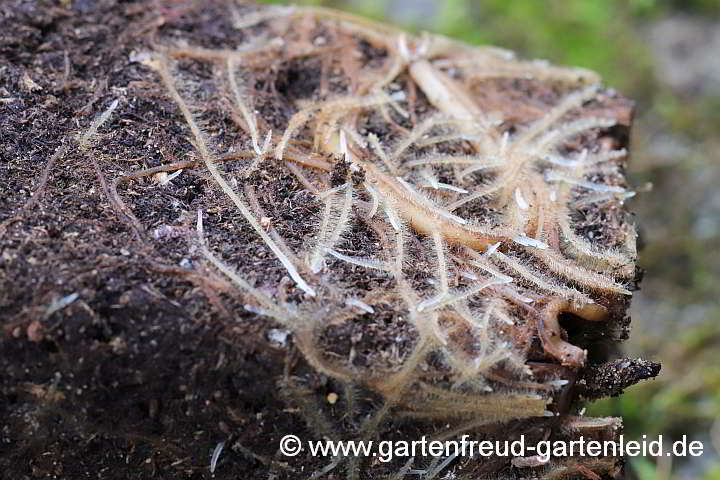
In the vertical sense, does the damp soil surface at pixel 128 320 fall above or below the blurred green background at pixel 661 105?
below

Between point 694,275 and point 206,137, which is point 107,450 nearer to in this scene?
point 206,137

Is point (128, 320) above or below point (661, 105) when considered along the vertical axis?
below

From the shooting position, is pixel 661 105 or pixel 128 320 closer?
pixel 128 320

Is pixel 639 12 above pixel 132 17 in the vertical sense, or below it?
above

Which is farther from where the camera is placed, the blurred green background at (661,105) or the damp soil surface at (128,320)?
the blurred green background at (661,105)

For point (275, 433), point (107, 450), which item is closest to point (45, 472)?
point (107, 450)
